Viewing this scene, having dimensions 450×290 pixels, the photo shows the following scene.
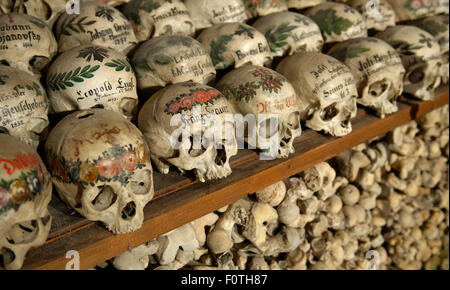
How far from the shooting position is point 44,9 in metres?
1.26

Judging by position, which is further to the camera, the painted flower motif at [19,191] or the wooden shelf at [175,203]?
the wooden shelf at [175,203]

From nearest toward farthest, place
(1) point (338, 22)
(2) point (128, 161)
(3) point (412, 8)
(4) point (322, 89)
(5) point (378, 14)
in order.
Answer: (2) point (128, 161) → (4) point (322, 89) → (1) point (338, 22) → (5) point (378, 14) → (3) point (412, 8)

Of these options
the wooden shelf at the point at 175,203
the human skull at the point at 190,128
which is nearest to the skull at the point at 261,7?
the wooden shelf at the point at 175,203

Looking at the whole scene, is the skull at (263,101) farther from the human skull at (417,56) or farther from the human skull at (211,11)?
the human skull at (417,56)

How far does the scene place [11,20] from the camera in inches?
42.3

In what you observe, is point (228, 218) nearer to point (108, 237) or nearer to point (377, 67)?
point (108, 237)

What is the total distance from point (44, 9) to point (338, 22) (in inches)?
41.1

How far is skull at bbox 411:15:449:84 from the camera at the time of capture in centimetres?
179

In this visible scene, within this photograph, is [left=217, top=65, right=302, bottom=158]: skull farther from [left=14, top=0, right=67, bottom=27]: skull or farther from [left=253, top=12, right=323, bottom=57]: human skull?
[left=14, top=0, right=67, bottom=27]: skull

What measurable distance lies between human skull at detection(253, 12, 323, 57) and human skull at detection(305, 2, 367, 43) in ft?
0.41

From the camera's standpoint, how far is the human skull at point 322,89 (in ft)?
4.24

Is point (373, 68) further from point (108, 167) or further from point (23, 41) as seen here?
point (23, 41)

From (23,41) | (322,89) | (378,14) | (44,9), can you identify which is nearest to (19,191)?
(23,41)

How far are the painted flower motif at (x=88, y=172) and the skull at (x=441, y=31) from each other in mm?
1575
